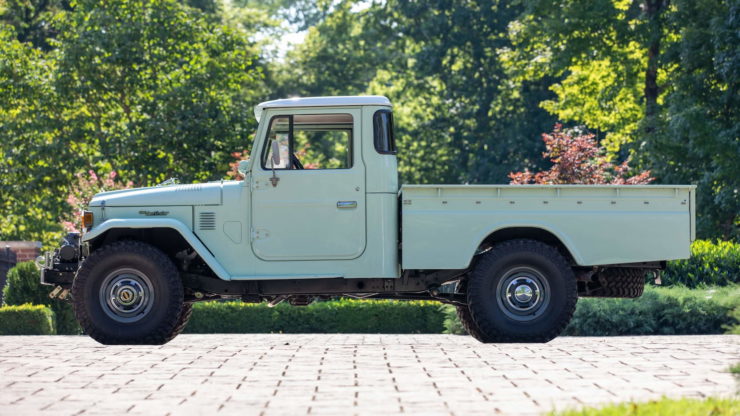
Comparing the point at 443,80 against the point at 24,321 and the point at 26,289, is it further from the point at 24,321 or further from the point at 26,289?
the point at 24,321

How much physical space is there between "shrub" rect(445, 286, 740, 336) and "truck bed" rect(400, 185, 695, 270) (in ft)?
9.47

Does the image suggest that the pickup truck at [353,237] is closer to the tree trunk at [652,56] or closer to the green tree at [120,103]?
the green tree at [120,103]

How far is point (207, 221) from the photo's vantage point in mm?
10398

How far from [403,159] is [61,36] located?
18.2 metres

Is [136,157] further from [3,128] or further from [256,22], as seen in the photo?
[256,22]

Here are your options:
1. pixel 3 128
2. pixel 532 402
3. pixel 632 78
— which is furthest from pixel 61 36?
pixel 532 402

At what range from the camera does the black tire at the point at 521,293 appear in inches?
403

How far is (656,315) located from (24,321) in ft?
27.4

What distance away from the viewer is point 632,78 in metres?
27.1

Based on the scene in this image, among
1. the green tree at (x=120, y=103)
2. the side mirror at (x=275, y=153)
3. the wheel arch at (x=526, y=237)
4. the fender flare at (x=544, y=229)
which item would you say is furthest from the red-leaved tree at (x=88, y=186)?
the fender flare at (x=544, y=229)

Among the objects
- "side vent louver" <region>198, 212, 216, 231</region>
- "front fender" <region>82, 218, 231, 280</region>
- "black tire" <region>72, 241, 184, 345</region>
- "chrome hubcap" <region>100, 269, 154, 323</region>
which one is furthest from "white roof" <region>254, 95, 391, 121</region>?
"chrome hubcap" <region>100, 269, 154, 323</region>

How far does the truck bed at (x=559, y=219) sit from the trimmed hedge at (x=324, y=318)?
15.3 ft

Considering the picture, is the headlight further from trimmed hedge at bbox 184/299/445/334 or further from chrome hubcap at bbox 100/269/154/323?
trimmed hedge at bbox 184/299/445/334

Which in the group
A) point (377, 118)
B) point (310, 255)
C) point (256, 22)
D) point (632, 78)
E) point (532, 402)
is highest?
point (256, 22)
